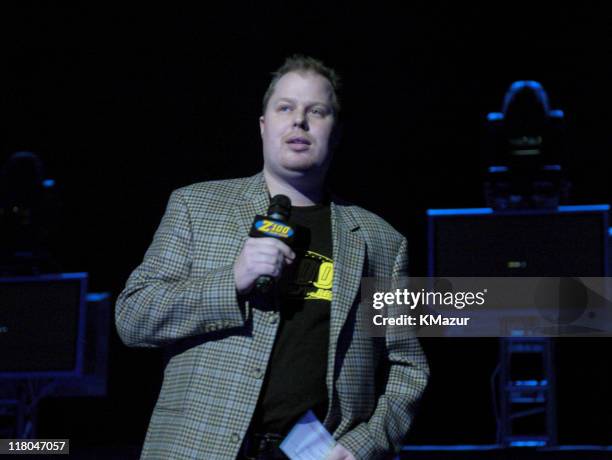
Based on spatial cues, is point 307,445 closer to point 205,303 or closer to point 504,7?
point 205,303

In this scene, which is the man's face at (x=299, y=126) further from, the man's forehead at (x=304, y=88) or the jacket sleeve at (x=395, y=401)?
the jacket sleeve at (x=395, y=401)

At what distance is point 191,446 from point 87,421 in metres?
3.28

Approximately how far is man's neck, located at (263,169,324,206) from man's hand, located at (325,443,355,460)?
27.1 inches

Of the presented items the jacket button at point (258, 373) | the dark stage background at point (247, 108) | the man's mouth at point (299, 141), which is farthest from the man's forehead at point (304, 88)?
the dark stage background at point (247, 108)

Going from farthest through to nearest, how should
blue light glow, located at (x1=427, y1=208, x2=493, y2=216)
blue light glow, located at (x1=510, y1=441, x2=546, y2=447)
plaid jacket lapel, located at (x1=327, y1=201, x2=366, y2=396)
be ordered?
1. blue light glow, located at (x1=427, y1=208, x2=493, y2=216)
2. blue light glow, located at (x1=510, y1=441, x2=546, y2=447)
3. plaid jacket lapel, located at (x1=327, y1=201, x2=366, y2=396)

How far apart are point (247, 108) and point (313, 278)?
306 cm

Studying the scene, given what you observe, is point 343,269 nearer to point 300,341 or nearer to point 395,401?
point 300,341

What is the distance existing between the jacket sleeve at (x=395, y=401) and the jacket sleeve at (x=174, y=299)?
43cm

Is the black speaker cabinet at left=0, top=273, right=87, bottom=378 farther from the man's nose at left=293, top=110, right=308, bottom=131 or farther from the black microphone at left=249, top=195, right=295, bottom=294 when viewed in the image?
the black microphone at left=249, top=195, right=295, bottom=294

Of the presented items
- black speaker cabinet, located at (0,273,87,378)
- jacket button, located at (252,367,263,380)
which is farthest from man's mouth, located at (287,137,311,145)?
black speaker cabinet, located at (0,273,87,378)

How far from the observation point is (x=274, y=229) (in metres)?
1.97

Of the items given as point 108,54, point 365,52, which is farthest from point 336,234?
point 108,54

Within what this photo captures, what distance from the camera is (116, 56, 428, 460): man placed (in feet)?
6.54

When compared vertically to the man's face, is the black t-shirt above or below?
below
